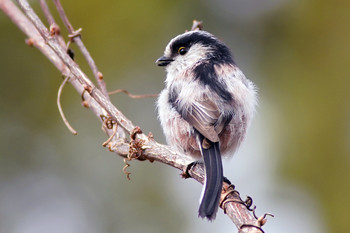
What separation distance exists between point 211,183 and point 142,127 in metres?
3.80

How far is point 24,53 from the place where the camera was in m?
6.66

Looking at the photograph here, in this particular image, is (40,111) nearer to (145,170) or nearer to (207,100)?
(145,170)

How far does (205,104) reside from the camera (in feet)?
11.4

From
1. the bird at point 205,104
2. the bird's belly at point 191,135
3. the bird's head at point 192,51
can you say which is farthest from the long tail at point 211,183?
the bird's head at point 192,51

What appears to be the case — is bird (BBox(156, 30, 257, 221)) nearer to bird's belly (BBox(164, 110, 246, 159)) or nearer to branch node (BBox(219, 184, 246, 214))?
bird's belly (BBox(164, 110, 246, 159))

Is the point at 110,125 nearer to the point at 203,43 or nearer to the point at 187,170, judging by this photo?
the point at 187,170

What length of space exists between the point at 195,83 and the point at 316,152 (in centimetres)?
267

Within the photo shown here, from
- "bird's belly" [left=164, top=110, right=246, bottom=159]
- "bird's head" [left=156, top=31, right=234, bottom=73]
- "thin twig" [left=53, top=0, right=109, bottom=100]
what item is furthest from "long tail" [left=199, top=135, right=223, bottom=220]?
"bird's head" [left=156, top=31, right=234, bottom=73]

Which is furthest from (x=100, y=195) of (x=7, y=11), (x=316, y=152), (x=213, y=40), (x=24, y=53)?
(x=7, y=11)

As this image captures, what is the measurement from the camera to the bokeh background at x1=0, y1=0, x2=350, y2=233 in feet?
19.7

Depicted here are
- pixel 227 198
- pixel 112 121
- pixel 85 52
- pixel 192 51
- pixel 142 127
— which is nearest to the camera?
pixel 227 198

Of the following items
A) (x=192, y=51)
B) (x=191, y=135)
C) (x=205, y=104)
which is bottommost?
(x=191, y=135)

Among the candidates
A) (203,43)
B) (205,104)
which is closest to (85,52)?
(205,104)

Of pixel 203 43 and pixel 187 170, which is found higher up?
pixel 203 43
